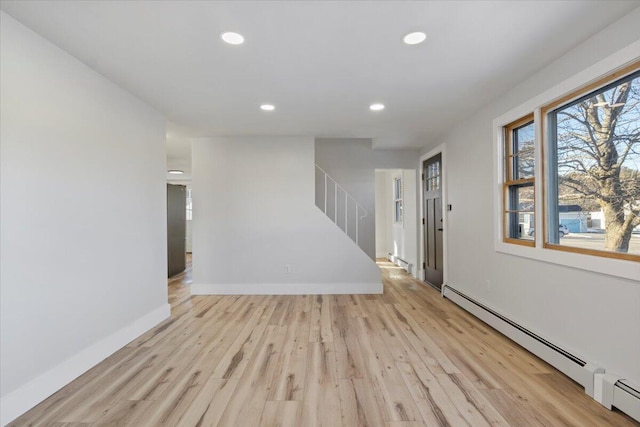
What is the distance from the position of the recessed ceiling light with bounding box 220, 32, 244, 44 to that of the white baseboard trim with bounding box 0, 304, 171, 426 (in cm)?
263

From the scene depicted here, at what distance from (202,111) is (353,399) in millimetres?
3319

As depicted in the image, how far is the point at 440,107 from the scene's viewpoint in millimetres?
3414

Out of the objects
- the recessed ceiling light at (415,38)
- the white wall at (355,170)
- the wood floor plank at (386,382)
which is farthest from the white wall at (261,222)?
the recessed ceiling light at (415,38)

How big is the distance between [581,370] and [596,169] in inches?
57.3

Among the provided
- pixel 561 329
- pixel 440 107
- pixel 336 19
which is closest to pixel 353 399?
pixel 561 329

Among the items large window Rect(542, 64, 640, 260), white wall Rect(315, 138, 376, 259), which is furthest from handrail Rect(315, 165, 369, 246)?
large window Rect(542, 64, 640, 260)

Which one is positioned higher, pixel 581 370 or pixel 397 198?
pixel 397 198

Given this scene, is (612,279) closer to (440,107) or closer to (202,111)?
(440,107)

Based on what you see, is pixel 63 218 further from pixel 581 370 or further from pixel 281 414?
pixel 581 370

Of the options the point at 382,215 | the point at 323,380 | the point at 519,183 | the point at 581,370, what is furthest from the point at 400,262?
the point at 323,380

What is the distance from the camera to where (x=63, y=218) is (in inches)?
85.8

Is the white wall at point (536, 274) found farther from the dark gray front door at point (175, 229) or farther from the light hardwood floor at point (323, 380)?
the dark gray front door at point (175, 229)

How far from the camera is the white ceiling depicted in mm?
1765

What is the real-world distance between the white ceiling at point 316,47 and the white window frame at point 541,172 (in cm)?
25
